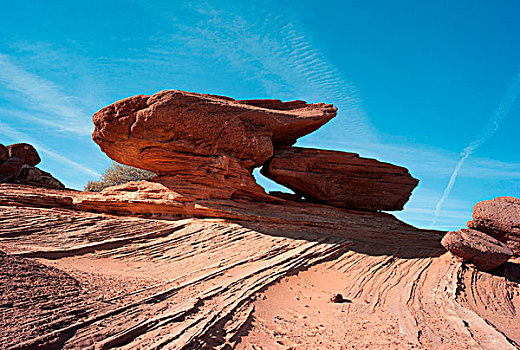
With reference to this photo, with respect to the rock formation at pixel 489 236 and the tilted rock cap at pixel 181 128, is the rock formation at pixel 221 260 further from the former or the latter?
the rock formation at pixel 489 236

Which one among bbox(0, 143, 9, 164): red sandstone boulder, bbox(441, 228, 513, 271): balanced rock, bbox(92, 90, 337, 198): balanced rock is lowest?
bbox(0, 143, 9, 164): red sandstone boulder

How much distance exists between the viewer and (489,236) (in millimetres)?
13055

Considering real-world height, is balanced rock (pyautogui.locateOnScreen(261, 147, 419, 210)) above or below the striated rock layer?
above

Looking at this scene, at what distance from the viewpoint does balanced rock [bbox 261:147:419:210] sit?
1414 cm

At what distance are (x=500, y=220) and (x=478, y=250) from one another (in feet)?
7.62

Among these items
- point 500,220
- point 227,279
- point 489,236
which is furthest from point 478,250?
point 227,279

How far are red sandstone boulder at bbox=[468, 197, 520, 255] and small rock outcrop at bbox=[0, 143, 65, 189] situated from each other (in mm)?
18467

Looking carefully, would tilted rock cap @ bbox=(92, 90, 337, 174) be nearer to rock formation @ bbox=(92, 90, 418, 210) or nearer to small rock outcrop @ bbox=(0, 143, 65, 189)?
rock formation @ bbox=(92, 90, 418, 210)

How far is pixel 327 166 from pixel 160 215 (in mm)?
7272

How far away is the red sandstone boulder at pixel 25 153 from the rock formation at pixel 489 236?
63.8ft

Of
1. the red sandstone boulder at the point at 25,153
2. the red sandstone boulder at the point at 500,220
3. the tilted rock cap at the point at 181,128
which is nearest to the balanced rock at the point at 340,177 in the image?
the tilted rock cap at the point at 181,128

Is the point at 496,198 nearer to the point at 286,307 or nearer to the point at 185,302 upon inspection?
the point at 286,307

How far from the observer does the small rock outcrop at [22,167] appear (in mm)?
14461

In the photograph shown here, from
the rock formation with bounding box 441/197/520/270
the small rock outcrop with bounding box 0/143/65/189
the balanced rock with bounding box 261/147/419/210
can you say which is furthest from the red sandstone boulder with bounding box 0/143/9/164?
the rock formation with bounding box 441/197/520/270
